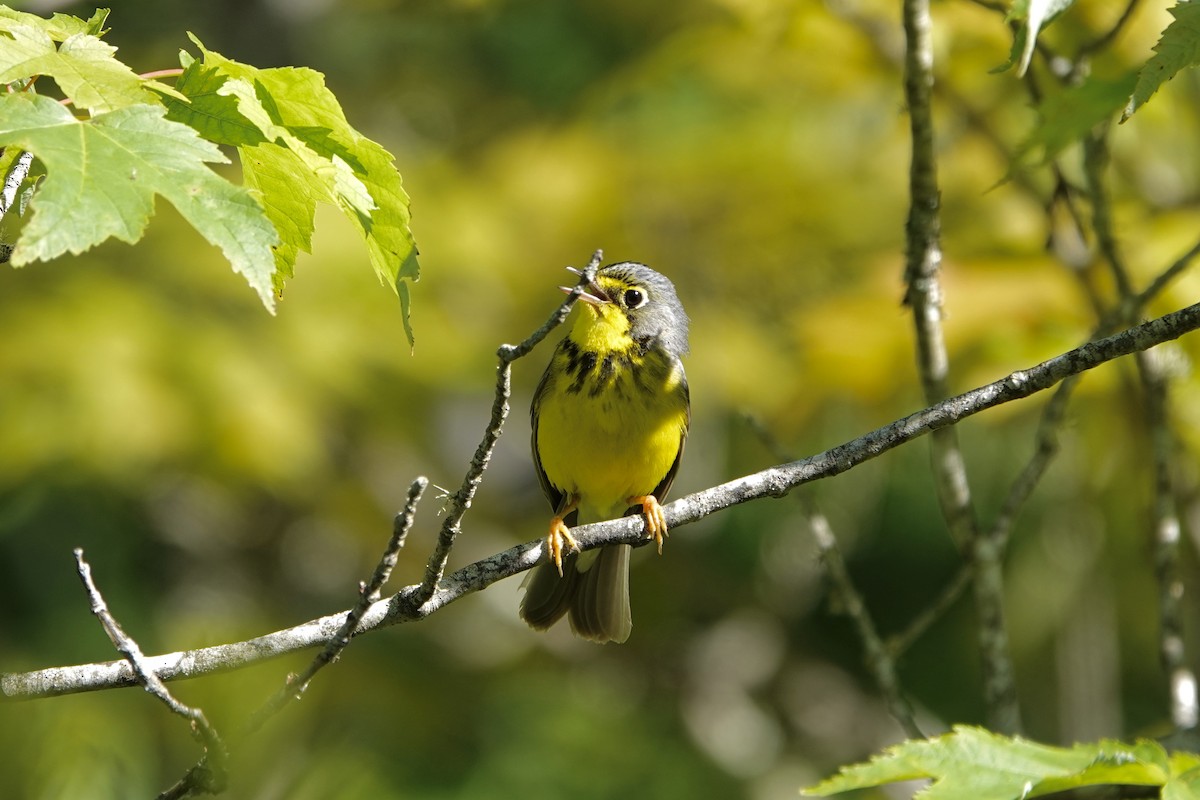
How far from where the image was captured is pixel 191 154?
7.89ft

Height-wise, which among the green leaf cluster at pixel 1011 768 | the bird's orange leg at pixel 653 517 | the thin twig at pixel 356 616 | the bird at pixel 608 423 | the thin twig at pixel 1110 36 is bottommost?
the green leaf cluster at pixel 1011 768

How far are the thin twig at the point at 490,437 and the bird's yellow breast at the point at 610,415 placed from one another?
2.00 meters

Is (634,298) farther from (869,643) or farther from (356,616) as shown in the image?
(356,616)

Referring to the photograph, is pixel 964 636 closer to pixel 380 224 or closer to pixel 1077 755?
pixel 1077 755

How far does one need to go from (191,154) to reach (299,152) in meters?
0.40

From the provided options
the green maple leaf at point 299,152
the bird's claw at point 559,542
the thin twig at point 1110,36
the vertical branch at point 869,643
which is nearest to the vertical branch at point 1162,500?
the thin twig at point 1110,36

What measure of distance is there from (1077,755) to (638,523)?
1.32 meters

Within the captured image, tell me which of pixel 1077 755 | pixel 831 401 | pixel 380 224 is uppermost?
pixel 831 401

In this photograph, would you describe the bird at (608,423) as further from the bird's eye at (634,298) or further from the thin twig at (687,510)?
the thin twig at (687,510)

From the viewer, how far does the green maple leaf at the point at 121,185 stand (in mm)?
2260

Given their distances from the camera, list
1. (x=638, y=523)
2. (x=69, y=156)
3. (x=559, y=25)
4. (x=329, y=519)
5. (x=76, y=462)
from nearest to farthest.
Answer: (x=69, y=156)
(x=638, y=523)
(x=76, y=462)
(x=329, y=519)
(x=559, y=25)

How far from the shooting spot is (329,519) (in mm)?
8594

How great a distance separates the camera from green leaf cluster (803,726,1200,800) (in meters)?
2.65

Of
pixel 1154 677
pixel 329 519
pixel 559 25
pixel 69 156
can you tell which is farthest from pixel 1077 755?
pixel 559 25
